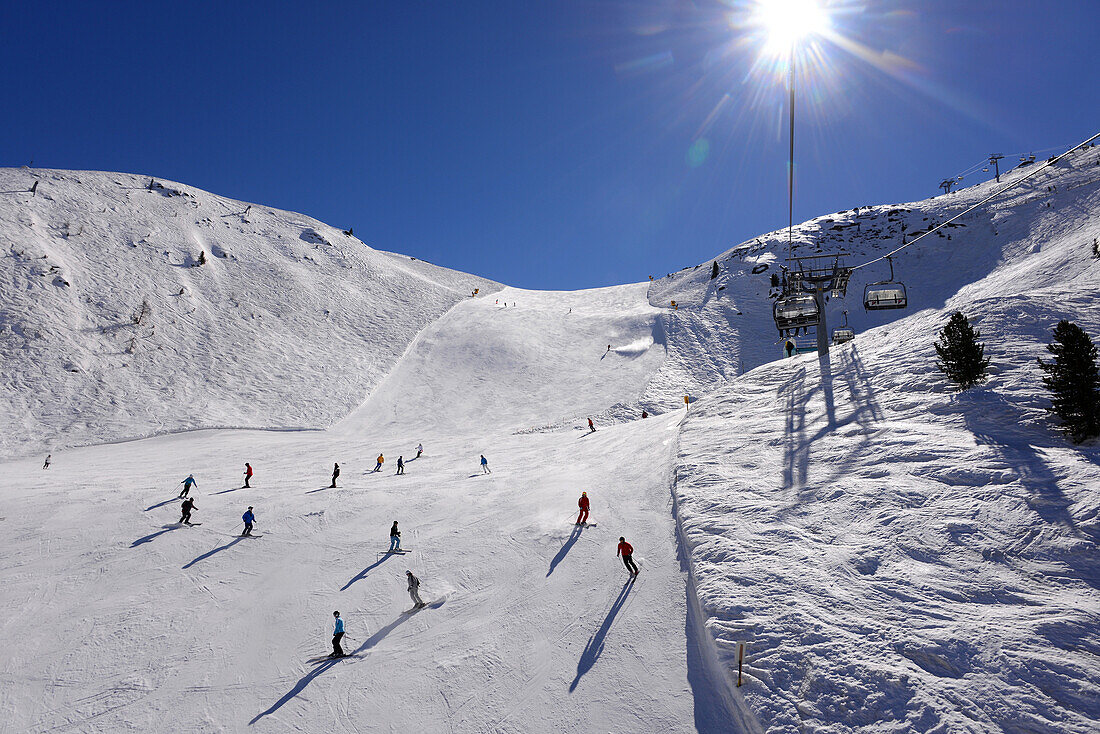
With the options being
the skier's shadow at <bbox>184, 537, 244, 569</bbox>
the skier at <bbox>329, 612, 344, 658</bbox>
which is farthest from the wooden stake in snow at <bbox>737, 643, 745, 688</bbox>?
the skier's shadow at <bbox>184, 537, 244, 569</bbox>

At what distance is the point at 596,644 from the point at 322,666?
571 cm

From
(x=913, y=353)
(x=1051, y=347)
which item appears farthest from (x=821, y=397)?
(x=1051, y=347)

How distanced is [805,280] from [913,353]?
633 cm

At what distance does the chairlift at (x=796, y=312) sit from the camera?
22.4 m

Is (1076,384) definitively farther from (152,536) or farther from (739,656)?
(152,536)

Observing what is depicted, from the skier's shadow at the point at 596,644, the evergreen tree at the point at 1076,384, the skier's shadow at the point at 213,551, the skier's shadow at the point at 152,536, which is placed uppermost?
the evergreen tree at the point at 1076,384

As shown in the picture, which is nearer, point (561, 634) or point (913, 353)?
point (561, 634)

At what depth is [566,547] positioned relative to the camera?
13.3 m

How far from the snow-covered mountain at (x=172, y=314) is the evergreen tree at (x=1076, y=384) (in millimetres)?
35218

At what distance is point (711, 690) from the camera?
8047mm

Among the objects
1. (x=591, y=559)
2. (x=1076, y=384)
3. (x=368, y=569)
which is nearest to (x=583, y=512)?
(x=591, y=559)

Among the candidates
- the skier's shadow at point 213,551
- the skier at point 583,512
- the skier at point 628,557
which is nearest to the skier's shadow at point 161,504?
the skier's shadow at point 213,551

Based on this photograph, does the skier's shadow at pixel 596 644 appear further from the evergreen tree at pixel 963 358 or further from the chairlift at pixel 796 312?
the chairlift at pixel 796 312

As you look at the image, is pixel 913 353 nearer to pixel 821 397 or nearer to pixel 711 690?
pixel 821 397
